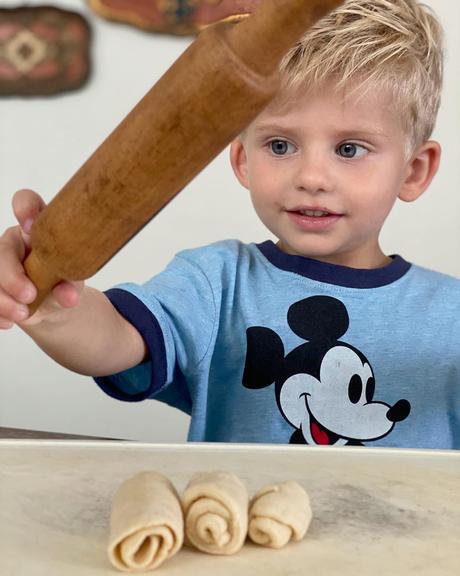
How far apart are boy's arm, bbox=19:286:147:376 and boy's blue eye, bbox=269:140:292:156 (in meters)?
0.30

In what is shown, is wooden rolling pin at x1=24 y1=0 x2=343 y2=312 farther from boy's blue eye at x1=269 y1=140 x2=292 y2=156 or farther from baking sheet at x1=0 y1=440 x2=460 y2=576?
boy's blue eye at x1=269 y1=140 x2=292 y2=156

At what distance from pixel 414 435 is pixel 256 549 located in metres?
0.64

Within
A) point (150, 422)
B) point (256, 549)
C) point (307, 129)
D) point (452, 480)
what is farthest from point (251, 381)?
point (150, 422)

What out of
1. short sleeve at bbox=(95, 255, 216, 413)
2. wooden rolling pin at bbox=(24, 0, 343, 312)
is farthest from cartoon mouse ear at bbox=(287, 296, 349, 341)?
wooden rolling pin at bbox=(24, 0, 343, 312)

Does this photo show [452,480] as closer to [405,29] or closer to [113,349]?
[113,349]

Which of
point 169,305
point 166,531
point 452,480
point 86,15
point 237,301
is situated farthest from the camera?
point 86,15

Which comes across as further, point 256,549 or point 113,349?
point 113,349

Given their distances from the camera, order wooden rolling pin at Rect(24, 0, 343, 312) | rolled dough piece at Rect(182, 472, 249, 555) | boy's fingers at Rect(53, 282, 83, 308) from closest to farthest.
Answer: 1. wooden rolling pin at Rect(24, 0, 343, 312)
2. rolled dough piece at Rect(182, 472, 249, 555)
3. boy's fingers at Rect(53, 282, 83, 308)

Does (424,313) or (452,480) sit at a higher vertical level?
(424,313)

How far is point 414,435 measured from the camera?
1.26 m

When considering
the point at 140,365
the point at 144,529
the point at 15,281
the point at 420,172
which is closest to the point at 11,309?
the point at 15,281

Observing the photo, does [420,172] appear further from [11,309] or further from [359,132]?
[11,309]

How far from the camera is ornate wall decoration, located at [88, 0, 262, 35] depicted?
2727 mm

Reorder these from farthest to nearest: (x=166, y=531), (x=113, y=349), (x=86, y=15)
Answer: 1. (x=86, y=15)
2. (x=113, y=349)
3. (x=166, y=531)
